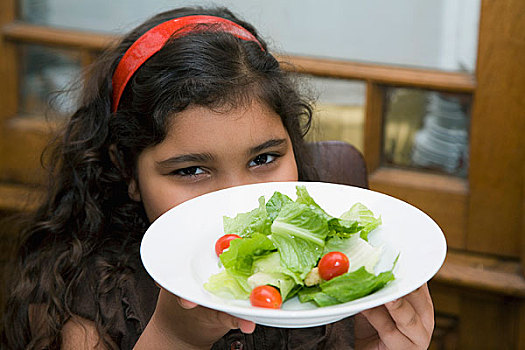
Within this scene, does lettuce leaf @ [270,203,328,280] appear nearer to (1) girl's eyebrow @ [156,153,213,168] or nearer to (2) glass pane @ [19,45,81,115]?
(1) girl's eyebrow @ [156,153,213,168]

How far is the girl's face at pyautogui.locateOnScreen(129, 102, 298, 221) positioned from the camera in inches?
50.5

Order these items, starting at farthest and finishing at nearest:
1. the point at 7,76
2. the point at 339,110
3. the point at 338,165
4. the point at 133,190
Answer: the point at 7,76 < the point at 339,110 < the point at 338,165 < the point at 133,190

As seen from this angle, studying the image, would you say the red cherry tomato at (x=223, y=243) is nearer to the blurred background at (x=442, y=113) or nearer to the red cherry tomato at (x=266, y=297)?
the red cherry tomato at (x=266, y=297)

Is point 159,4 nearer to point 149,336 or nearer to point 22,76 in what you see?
point 22,76

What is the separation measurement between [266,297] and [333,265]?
11 centimetres

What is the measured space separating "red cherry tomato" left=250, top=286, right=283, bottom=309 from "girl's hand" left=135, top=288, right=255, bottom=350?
3.0 inches

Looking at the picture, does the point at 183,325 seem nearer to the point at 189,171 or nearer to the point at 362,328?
the point at 189,171

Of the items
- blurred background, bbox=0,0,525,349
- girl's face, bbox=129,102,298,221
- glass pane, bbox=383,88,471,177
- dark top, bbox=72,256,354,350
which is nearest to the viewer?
girl's face, bbox=129,102,298,221

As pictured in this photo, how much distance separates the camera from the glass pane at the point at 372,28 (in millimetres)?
1887

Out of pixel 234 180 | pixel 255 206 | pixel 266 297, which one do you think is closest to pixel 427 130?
pixel 234 180

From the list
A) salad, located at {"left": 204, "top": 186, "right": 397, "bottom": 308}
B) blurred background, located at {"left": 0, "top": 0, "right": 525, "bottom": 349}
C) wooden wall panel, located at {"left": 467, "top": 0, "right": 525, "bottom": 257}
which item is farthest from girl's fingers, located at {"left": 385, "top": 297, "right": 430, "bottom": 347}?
wooden wall panel, located at {"left": 467, "top": 0, "right": 525, "bottom": 257}

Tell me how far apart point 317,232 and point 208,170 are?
348 millimetres

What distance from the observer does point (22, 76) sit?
7.64 ft

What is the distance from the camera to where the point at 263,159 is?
137cm
